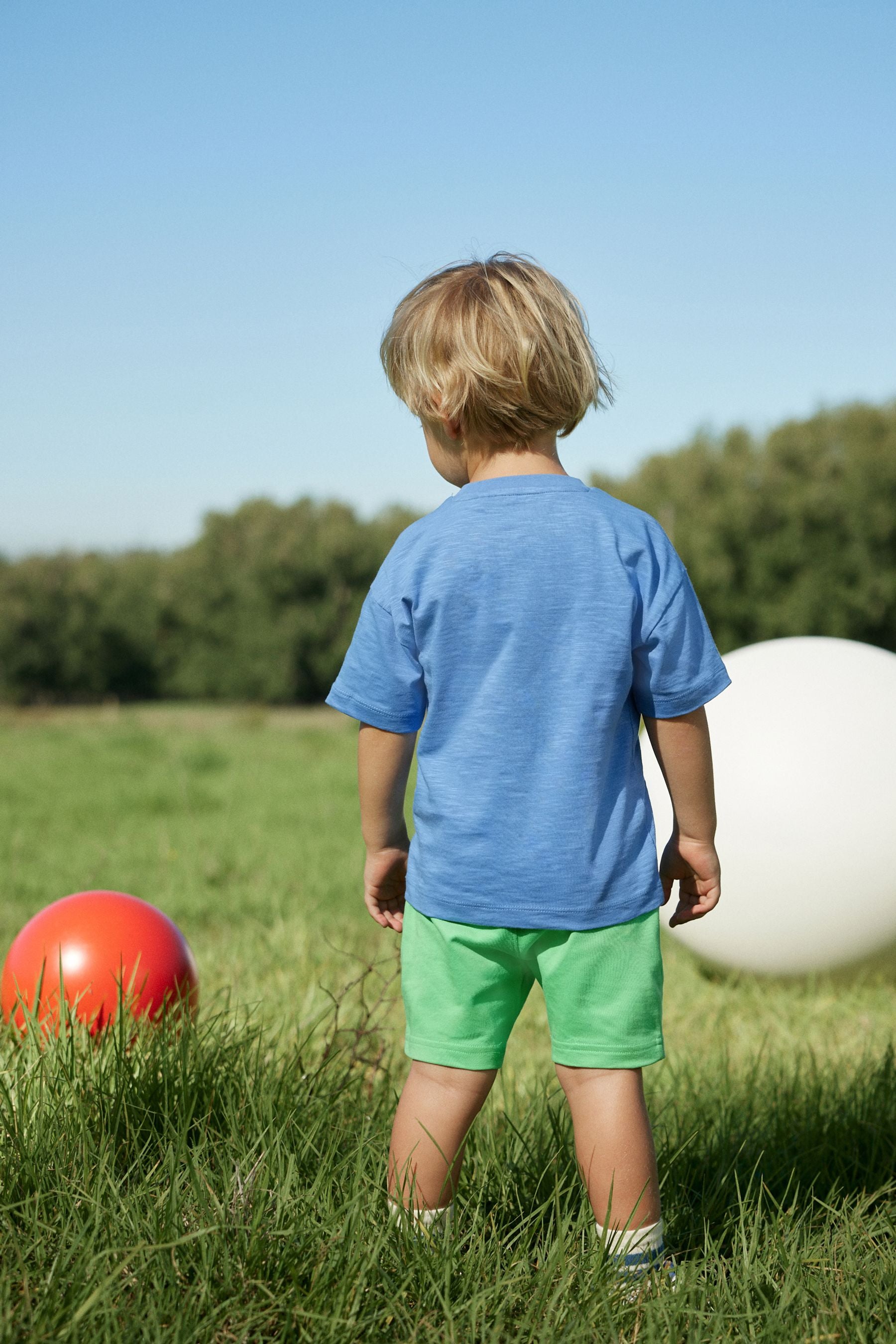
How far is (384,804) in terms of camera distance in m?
2.14

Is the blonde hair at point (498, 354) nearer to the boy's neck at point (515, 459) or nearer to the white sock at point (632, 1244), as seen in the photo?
the boy's neck at point (515, 459)

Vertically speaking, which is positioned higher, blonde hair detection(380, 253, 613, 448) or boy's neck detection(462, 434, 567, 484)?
blonde hair detection(380, 253, 613, 448)

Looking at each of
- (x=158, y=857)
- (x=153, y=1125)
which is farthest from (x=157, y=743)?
(x=153, y=1125)

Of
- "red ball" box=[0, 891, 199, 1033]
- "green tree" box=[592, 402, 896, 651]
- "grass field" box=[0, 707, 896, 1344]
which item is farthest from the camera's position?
"green tree" box=[592, 402, 896, 651]

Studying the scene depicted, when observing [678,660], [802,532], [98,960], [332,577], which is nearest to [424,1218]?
[678,660]

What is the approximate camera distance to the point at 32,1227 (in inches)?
75.8

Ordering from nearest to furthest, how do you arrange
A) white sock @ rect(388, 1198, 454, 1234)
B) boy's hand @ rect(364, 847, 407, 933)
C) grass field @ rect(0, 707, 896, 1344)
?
grass field @ rect(0, 707, 896, 1344) < white sock @ rect(388, 1198, 454, 1234) < boy's hand @ rect(364, 847, 407, 933)

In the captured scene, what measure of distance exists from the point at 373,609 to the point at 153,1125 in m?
1.14

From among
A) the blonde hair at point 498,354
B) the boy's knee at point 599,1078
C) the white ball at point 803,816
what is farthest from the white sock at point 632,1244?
the white ball at point 803,816

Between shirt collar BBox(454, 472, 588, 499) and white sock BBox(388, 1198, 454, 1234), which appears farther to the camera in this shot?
shirt collar BBox(454, 472, 588, 499)

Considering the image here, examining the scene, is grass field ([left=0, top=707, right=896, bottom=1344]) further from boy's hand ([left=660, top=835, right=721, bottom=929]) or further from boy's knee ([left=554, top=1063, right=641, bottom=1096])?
boy's hand ([left=660, top=835, right=721, bottom=929])

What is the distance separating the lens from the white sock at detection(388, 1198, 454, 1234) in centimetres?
195

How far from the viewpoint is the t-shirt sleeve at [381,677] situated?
207cm

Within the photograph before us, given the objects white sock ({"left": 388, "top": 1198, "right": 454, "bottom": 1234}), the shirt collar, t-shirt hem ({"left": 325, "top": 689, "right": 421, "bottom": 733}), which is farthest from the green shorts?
the shirt collar
